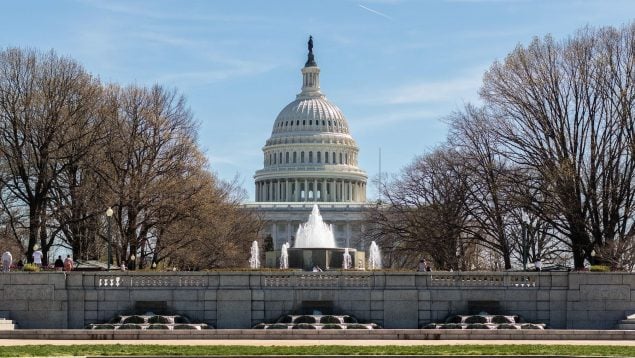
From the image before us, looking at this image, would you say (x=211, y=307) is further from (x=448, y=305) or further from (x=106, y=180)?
(x=106, y=180)

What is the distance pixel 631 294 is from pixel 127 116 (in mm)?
38841

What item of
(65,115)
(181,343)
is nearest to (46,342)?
(181,343)

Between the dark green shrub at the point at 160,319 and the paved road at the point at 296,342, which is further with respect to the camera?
the dark green shrub at the point at 160,319

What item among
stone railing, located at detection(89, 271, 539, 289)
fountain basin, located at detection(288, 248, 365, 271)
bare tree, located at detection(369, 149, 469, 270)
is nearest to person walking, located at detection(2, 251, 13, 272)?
stone railing, located at detection(89, 271, 539, 289)

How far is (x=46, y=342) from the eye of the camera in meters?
46.8

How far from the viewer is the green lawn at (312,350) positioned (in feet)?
133

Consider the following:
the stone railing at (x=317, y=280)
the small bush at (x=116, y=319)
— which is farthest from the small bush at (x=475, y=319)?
the small bush at (x=116, y=319)

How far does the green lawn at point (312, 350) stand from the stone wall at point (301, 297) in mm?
14188

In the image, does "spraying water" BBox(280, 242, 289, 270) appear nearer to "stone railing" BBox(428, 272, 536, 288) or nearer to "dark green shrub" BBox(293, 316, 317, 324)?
"dark green shrub" BBox(293, 316, 317, 324)

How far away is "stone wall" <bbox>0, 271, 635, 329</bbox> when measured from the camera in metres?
58.0

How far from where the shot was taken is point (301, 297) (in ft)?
191

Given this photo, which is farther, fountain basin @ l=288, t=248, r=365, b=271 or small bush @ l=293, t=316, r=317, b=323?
fountain basin @ l=288, t=248, r=365, b=271

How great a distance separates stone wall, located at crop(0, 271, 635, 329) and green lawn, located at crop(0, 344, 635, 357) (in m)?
14.2

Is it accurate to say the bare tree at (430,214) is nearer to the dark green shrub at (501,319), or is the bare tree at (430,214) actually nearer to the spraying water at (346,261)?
the spraying water at (346,261)
